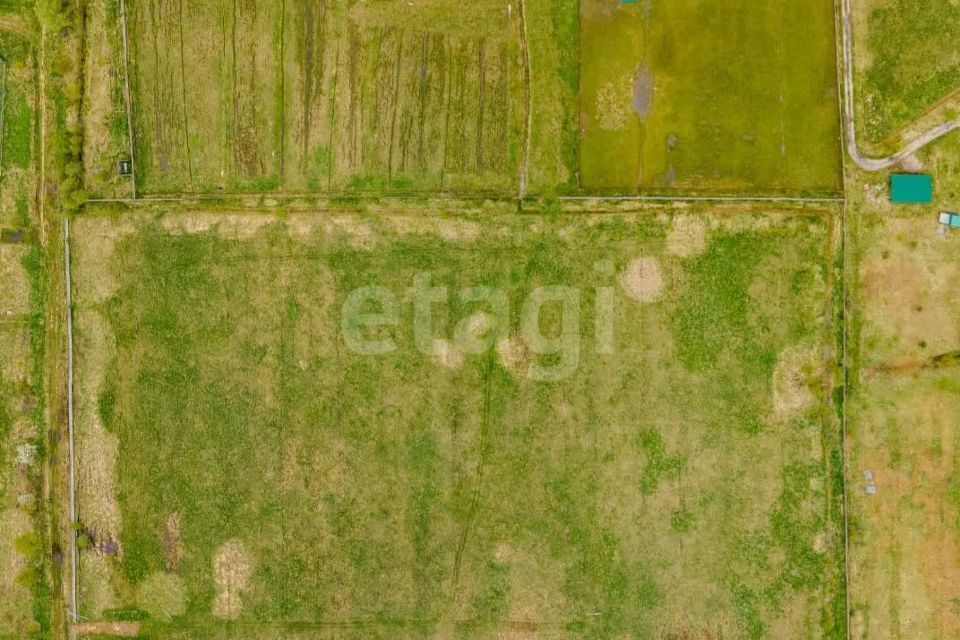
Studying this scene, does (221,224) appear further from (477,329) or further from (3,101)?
(477,329)

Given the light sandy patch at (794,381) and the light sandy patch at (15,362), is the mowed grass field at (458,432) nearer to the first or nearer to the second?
the light sandy patch at (794,381)

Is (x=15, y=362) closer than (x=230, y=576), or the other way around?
(x=230, y=576)

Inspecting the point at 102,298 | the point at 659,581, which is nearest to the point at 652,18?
the point at 659,581

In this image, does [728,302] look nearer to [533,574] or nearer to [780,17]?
[780,17]

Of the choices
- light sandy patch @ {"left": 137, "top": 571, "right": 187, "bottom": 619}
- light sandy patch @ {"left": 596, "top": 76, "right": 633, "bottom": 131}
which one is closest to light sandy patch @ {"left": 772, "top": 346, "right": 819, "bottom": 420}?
light sandy patch @ {"left": 596, "top": 76, "right": 633, "bottom": 131}

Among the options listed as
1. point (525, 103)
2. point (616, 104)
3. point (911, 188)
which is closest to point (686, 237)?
point (616, 104)

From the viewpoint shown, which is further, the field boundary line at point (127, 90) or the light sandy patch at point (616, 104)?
the field boundary line at point (127, 90)

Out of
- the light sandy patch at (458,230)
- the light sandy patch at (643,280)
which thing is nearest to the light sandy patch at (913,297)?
the light sandy patch at (643,280)
